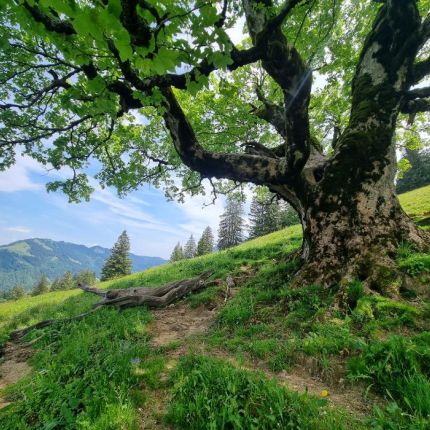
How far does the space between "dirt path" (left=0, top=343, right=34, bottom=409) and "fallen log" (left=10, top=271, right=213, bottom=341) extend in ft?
3.11

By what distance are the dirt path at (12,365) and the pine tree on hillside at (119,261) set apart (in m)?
53.6

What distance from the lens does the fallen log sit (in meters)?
8.16

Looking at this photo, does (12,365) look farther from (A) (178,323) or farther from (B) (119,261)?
(B) (119,261)

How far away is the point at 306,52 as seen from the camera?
9758 mm

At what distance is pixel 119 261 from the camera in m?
59.9

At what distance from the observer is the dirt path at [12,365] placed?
5103mm

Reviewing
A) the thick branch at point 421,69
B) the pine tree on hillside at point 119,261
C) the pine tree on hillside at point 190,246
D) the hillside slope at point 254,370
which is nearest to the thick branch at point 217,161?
the hillside slope at point 254,370

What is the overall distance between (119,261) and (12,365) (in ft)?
188

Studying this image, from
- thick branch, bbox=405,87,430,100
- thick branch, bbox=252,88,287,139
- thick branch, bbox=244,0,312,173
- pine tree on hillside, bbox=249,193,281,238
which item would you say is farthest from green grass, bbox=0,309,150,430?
pine tree on hillside, bbox=249,193,281,238

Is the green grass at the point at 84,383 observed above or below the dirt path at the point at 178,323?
below

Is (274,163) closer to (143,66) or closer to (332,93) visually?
(143,66)

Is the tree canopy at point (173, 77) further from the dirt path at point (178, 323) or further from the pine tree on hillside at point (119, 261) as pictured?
the pine tree on hillside at point (119, 261)

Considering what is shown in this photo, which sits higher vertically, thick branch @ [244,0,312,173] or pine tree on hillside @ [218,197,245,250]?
pine tree on hillside @ [218,197,245,250]

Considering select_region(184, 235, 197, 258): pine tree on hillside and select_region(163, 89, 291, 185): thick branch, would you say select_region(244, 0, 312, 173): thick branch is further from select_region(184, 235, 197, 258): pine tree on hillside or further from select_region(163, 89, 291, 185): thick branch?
select_region(184, 235, 197, 258): pine tree on hillside
